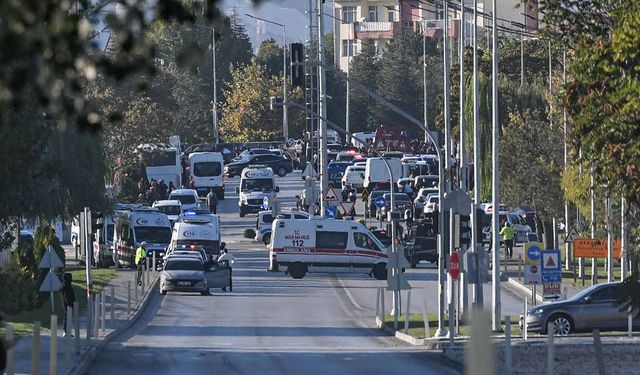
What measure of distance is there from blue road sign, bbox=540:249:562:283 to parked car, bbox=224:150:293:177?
71578mm

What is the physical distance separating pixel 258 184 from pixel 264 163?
→ 68.7 feet

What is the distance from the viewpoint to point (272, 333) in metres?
37.0

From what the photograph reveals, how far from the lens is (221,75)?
14475cm

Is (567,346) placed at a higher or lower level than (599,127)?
lower

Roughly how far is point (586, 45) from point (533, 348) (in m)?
8.91

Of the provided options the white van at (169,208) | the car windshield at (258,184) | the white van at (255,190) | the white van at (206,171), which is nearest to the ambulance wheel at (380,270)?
the white van at (169,208)

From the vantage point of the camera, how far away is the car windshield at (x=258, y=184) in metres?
83.9

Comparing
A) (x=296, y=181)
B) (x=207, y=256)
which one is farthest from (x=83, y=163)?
(x=296, y=181)

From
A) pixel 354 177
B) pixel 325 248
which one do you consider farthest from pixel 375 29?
pixel 325 248

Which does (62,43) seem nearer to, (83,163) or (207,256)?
(83,163)

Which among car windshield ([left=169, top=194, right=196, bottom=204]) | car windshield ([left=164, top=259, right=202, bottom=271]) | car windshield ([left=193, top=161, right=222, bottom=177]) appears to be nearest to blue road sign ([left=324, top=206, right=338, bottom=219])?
car windshield ([left=169, top=194, right=196, bottom=204])

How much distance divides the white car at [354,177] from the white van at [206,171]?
771 cm

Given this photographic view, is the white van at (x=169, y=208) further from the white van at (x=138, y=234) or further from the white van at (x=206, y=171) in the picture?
the white van at (x=206, y=171)

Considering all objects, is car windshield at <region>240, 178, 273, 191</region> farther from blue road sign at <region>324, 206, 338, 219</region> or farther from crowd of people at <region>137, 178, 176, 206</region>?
blue road sign at <region>324, 206, 338, 219</region>
